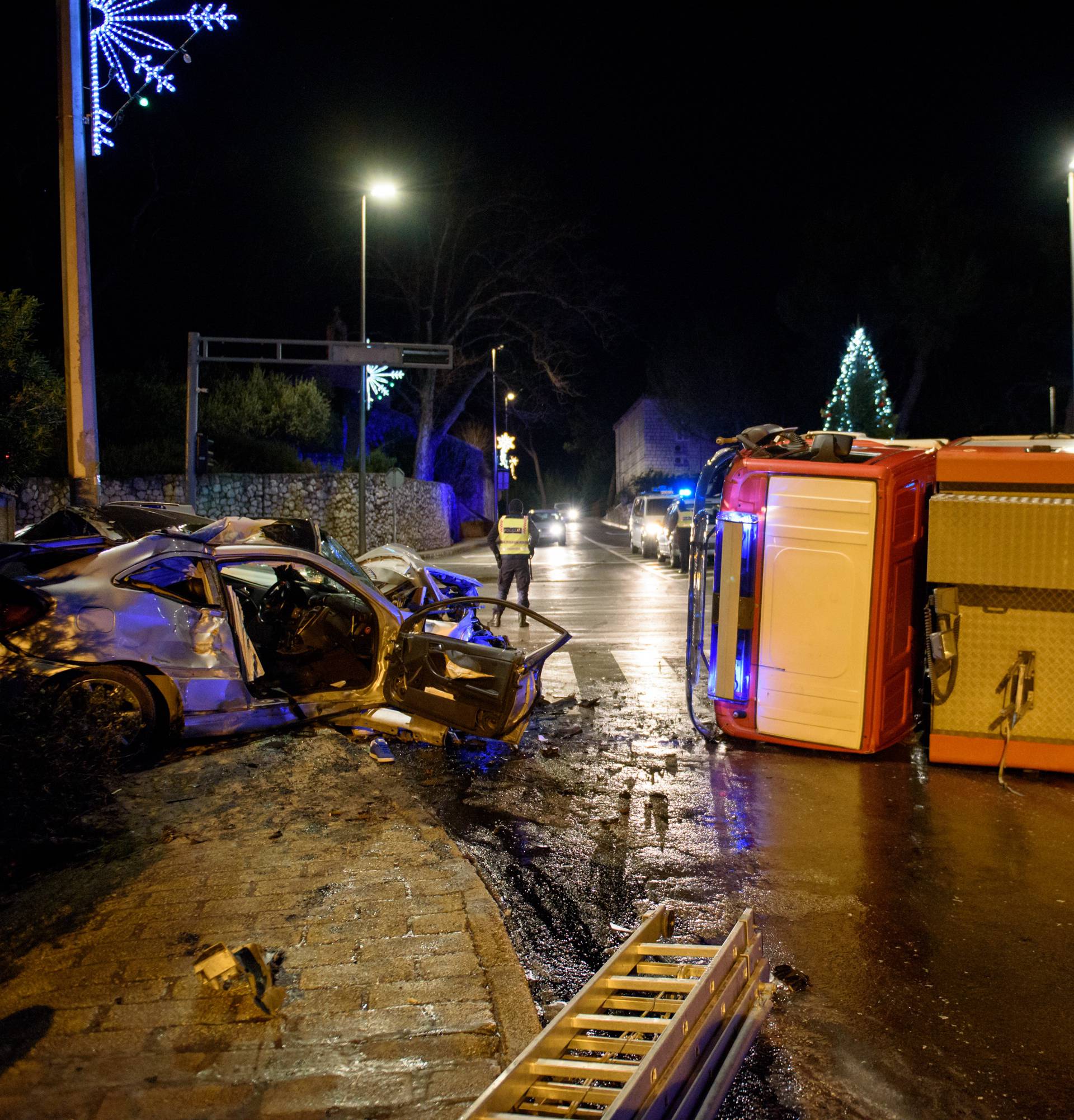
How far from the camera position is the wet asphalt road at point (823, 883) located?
3059 millimetres

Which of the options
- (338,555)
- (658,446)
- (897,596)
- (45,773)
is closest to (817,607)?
(897,596)

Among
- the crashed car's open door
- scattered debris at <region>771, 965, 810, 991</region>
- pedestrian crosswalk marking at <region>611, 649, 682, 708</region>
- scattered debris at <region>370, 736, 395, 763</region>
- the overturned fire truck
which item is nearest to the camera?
scattered debris at <region>771, 965, 810, 991</region>

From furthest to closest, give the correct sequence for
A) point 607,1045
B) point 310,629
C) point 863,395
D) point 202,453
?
point 863,395
point 202,453
point 310,629
point 607,1045

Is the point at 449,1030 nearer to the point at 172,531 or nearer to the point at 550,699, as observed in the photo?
the point at 172,531

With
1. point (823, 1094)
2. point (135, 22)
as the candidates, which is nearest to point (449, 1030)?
point (823, 1094)

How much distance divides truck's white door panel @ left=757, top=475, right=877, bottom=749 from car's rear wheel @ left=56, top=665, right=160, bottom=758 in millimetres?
4240

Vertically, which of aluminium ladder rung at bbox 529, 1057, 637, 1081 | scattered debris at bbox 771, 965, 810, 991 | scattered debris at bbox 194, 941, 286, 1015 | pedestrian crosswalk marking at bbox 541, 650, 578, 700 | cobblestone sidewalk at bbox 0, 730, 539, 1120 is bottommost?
pedestrian crosswalk marking at bbox 541, 650, 578, 700

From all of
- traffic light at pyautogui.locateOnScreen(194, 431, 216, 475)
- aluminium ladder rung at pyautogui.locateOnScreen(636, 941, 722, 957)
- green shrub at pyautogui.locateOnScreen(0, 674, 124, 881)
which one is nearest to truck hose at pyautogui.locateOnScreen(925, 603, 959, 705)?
aluminium ladder rung at pyautogui.locateOnScreen(636, 941, 722, 957)

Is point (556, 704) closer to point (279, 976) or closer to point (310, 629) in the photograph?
point (310, 629)

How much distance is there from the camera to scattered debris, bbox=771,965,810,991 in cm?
357

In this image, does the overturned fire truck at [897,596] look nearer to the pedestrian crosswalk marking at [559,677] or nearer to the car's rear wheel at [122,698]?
the pedestrian crosswalk marking at [559,677]

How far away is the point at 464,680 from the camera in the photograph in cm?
639

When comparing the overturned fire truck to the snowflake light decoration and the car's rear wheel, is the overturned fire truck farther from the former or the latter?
the snowflake light decoration

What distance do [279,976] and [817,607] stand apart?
14.5ft
